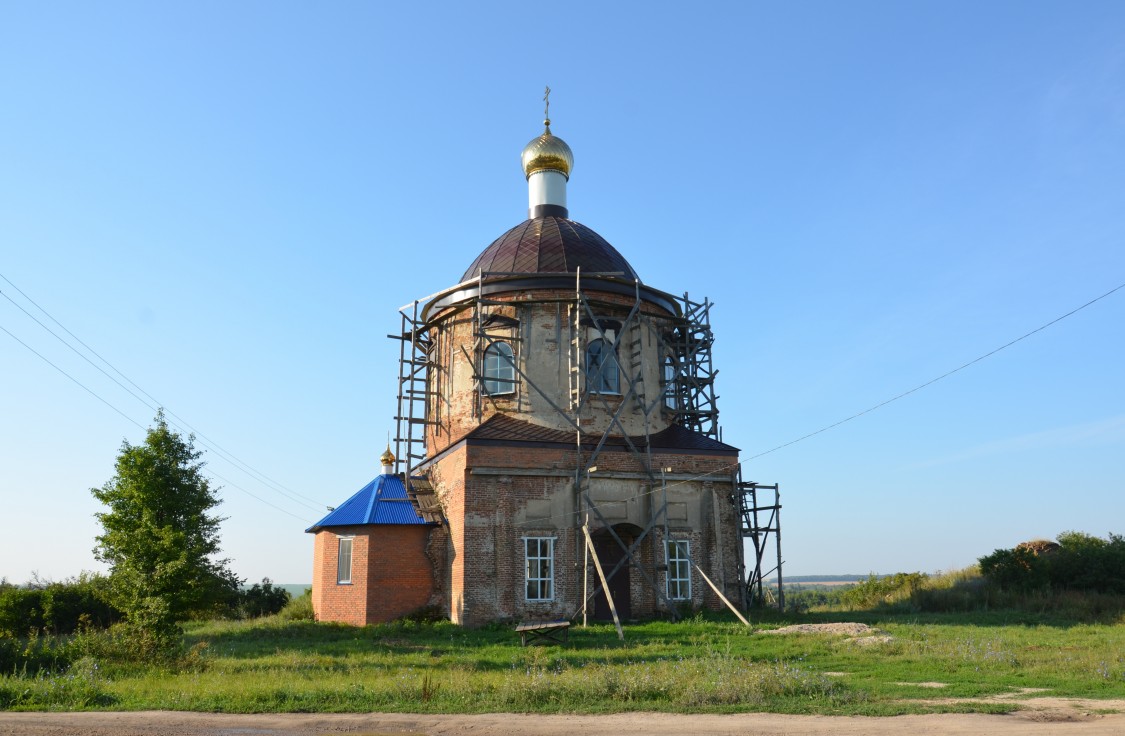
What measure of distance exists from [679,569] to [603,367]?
18.7 feet

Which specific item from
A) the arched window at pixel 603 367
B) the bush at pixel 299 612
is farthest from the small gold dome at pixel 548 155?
the bush at pixel 299 612

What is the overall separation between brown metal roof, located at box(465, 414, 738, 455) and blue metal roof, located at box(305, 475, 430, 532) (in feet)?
10.0

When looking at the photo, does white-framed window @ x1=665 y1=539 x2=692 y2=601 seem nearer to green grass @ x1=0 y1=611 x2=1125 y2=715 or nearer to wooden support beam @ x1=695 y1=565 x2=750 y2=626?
wooden support beam @ x1=695 y1=565 x2=750 y2=626

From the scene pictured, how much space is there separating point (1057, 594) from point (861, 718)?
1905cm

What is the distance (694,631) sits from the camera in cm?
1861

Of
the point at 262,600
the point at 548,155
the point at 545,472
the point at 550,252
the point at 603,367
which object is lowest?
the point at 262,600

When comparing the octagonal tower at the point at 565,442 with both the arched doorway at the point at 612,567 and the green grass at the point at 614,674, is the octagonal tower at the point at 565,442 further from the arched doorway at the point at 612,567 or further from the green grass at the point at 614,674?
the green grass at the point at 614,674

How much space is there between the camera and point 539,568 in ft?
69.6

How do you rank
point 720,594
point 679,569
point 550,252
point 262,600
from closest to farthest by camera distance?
point 720,594, point 679,569, point 550,252, point 262,600

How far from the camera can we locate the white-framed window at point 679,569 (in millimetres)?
22109

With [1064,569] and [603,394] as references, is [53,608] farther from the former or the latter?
[1064,569]

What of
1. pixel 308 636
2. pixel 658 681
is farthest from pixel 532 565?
pixel 658 681

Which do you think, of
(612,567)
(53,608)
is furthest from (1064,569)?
(53,608)

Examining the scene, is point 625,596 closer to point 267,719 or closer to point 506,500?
point 506,500
